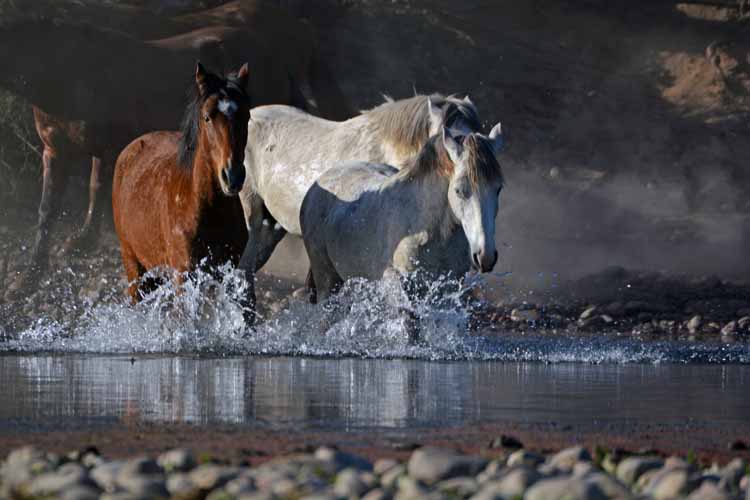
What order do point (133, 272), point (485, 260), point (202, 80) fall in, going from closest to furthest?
point (485, 260) < point (202, 80) < point (133, 272)

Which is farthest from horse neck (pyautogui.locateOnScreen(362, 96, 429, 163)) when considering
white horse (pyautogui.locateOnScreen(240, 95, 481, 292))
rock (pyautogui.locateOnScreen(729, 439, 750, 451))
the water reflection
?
rock (pyautogui.locateOnScreen(729, 439, 750, 451))

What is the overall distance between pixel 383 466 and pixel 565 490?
76 cm

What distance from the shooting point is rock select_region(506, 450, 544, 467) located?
534 cm

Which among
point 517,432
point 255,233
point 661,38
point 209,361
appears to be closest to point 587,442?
point 517,432

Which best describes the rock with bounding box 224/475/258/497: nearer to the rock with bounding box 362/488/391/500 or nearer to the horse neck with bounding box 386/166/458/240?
the rock with bounding box 362/488/391/500

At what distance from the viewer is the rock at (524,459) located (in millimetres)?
5344

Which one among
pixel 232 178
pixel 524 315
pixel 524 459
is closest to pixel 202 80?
pixel 232 178

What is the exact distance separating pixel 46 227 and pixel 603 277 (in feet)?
16.5

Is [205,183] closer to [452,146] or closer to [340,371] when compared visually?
[452,146]

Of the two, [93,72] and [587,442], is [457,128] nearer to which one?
[587,442]

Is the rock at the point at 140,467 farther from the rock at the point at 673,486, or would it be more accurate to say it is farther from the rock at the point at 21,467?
the rock at the point at 673,486

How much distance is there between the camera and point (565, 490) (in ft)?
15.0

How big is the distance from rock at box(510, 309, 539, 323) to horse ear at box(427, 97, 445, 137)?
284 centimetres

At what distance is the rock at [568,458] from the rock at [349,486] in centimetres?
73
